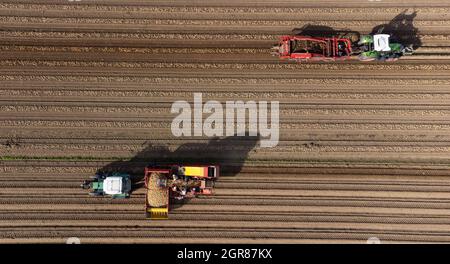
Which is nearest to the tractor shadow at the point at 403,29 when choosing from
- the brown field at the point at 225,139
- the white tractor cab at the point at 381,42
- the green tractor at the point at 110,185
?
A: the brown field at the point at 225,139

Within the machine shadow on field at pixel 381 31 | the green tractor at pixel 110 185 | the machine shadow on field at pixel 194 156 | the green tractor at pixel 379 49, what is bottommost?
the green tractor at pixel 110 185

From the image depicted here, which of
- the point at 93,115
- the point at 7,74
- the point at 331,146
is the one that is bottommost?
the point at 331,146

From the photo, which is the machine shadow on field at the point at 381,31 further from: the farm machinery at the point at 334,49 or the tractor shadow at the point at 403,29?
the farm machinery at the point at 334,49

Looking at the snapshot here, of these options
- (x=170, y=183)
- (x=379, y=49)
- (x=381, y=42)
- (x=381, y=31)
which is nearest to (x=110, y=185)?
(x=170, y=183)

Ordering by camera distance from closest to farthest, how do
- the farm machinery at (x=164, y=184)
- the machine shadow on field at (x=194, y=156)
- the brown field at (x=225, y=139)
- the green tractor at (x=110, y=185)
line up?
1. the green tractor at (x=110, y=185)
2. the farm machinery at (x=164, y=184)
3. the brown field at (x=225, y=139)
4. the machine shadow on field at (x=194, y=156)

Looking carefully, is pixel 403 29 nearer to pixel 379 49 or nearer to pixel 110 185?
pixel 379 49

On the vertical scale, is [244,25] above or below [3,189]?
above
